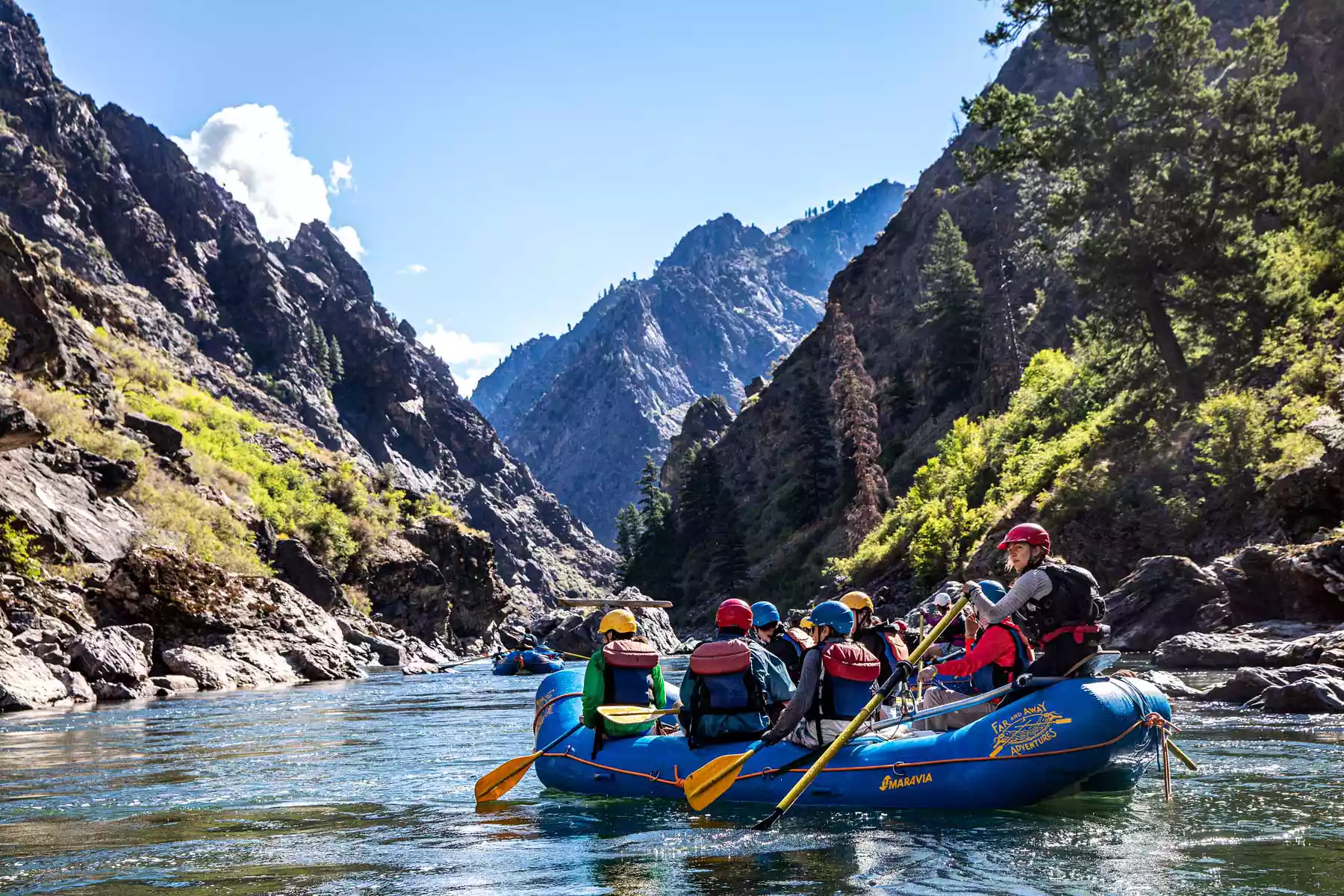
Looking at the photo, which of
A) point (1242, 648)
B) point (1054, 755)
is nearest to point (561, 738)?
point (1054, 755)

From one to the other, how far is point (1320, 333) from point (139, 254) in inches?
4573

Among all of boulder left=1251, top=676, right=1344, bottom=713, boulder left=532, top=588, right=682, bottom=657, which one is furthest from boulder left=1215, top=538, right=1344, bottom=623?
boulder left=532, top=588, right=682, bottom=657

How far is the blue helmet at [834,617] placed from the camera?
9.28m

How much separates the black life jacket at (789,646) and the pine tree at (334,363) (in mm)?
128739

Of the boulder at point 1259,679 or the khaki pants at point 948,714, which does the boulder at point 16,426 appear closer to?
the khaki pants at point 948,714

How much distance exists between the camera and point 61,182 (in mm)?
108938

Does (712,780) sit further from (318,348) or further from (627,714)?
(318,348)

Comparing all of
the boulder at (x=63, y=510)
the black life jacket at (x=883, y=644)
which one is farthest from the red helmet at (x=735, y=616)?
the boulder at (x=63, y=510)

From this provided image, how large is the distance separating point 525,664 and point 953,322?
1564 inches

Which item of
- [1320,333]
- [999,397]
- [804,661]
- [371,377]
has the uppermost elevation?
[371,377]

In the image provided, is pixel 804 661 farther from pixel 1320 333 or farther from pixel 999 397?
pixel 999 397

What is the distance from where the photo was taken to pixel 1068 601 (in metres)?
8.81

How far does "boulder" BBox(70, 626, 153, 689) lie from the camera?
23234mm

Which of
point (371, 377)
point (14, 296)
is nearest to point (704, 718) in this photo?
point (14, 296)
